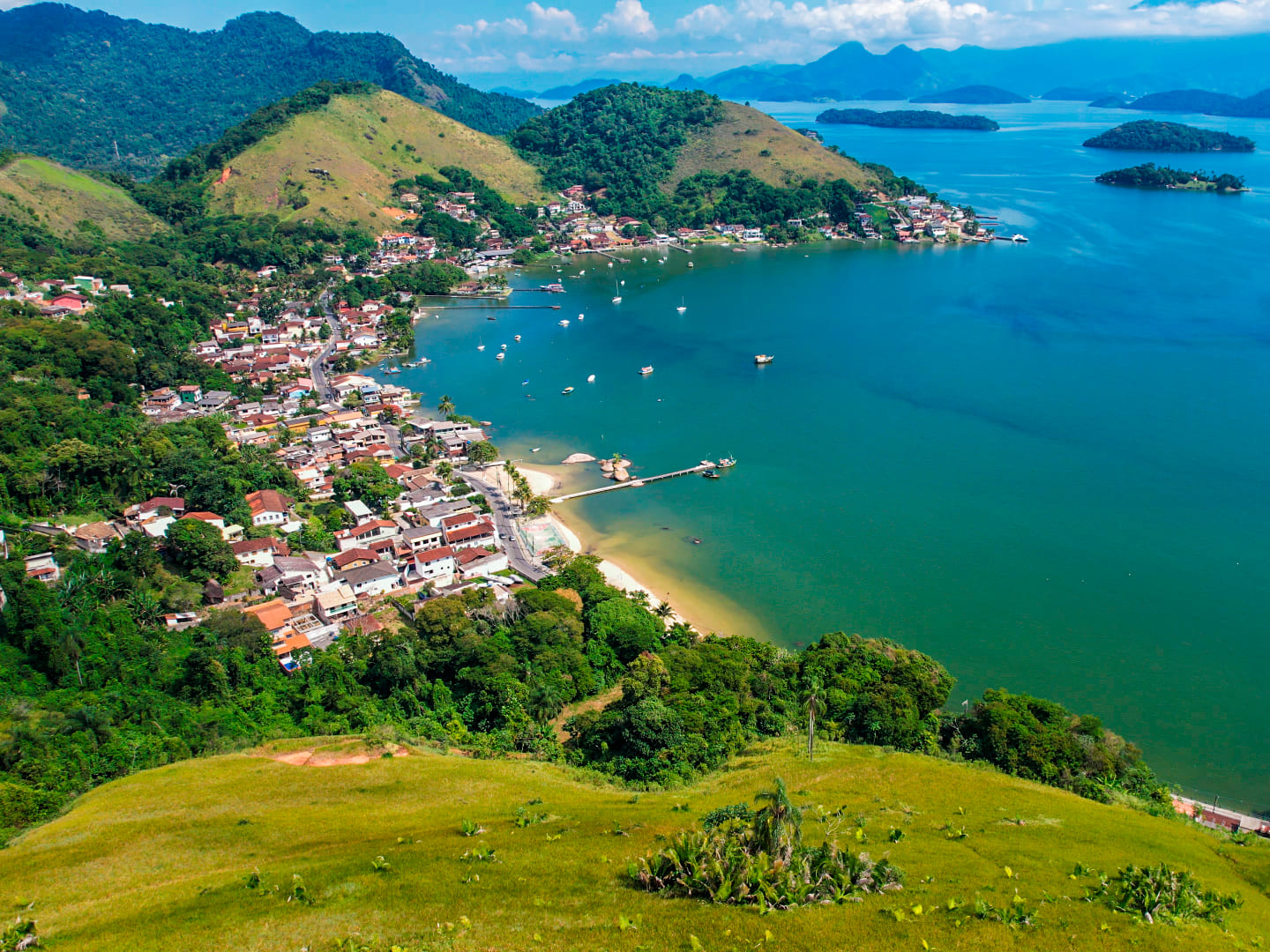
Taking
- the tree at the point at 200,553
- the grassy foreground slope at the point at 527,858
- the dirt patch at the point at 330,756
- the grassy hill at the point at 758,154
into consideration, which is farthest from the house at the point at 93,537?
the grassy hill at the point at 758,154

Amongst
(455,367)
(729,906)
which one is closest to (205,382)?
(455,367)

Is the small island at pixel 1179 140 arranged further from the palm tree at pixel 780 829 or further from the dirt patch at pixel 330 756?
the dirt patch at pixel 330 756

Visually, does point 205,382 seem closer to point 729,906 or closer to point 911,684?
point 911,684

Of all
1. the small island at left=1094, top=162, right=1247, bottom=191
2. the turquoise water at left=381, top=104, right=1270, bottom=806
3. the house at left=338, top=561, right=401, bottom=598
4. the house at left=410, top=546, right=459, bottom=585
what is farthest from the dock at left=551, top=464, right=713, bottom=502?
the small island at left=1094, top=162, right=1247, bottom=191

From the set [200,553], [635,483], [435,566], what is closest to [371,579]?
[435,566]

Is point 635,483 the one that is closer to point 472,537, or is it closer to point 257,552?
point 472,537
